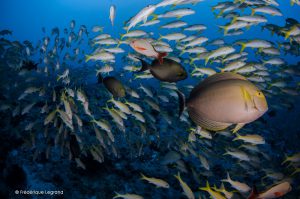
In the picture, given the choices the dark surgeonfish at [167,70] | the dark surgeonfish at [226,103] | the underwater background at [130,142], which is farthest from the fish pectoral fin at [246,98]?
the underwater background at [130,142]

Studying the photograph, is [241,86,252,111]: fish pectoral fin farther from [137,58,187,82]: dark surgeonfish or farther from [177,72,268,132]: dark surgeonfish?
[137,58,187,82]: dark surgeonfish

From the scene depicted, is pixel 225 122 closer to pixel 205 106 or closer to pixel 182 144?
pixel 205 106

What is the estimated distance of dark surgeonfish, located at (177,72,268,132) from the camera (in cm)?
A: 144

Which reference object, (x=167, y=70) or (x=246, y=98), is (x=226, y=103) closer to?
(x=246, y=98)

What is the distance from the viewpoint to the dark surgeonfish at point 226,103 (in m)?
1.44

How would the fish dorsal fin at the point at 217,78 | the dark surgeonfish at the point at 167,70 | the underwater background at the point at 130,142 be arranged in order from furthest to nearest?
the underwater background at the point at 130,142 → the dark surgeonfish at the point at 167,70 → the fish dorsal fin at the point at 217,78

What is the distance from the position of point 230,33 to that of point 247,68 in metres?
1.92

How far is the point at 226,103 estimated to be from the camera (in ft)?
4.83

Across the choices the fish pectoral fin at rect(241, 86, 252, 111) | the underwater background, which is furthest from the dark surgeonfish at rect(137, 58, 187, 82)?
the fish pectoral fin at rect(241, 86, 252, 111)

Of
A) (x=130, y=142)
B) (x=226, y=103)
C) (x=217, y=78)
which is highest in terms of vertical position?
(x=217, y=78)

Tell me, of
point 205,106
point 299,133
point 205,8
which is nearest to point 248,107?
point 205,106

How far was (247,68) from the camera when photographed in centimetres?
604

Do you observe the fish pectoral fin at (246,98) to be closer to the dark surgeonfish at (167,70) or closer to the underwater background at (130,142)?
the dark surgeonfish at (167,70)

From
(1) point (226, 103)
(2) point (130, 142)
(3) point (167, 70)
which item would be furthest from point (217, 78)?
(2) point (130, 142)
